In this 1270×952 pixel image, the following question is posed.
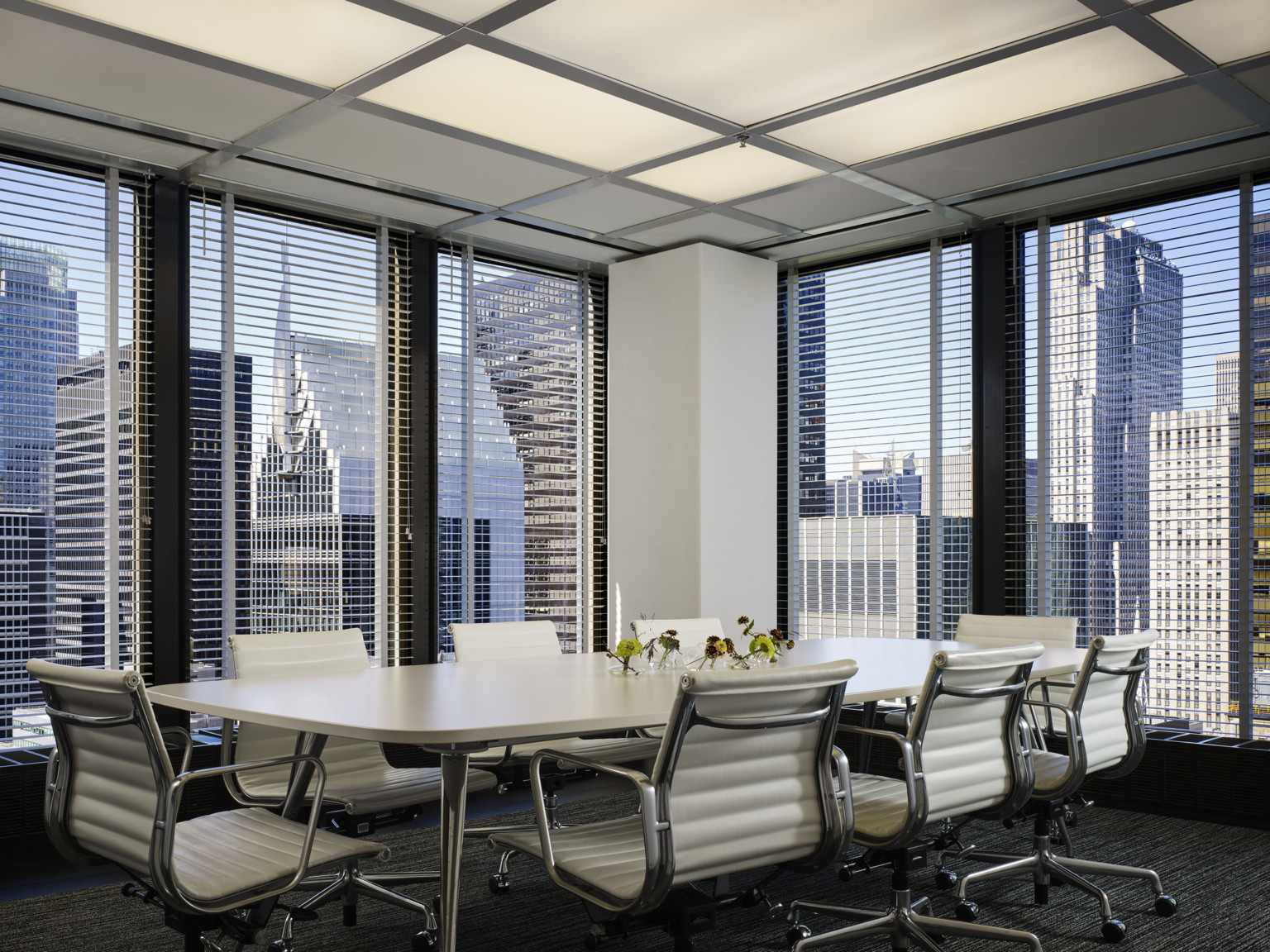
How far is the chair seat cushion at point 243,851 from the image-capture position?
267 centimetres

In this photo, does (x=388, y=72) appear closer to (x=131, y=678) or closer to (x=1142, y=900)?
(x=131, y=678)

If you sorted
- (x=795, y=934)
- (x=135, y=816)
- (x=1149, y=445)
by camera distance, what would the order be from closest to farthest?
(x=135, y=816) < (x=795, y=934) < (x=1149, y=445)

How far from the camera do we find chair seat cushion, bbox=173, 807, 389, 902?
8.75 feet

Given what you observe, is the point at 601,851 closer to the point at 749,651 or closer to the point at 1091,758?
the point at 749,651

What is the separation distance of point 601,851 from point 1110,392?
4684 mm

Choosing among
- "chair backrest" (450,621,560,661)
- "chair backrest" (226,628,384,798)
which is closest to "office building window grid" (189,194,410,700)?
"chair backrest" (450,621,560,661)

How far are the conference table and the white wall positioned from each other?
2.49m

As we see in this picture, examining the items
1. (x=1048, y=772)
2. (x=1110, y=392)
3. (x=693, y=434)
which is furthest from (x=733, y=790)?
(x=1110, y=392)

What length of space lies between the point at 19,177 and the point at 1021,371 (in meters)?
5.57

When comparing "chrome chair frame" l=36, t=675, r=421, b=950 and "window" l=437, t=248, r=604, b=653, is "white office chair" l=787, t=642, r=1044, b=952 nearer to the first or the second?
"chrome chair frame" l=36, t=675, r=421, b=950

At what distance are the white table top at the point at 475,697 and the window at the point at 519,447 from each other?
254 centimetres

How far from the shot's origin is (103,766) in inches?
110

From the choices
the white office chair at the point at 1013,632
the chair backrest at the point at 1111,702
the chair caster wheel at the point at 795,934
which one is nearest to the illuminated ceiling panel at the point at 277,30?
the chair backrest at the point at 1111,702

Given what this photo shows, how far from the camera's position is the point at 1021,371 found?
21.9 ft
